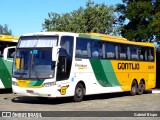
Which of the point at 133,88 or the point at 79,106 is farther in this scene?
the point at 133,88

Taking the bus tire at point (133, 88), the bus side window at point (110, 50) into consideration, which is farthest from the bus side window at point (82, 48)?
the bus tire at point (133, 88)

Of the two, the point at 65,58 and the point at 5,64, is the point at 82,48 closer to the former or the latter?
the point at 65,58

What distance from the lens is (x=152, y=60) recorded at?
86.9 ft

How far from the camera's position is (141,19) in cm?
3141

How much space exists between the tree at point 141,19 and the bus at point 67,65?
759 cm

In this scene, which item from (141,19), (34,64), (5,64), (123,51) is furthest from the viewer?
(141,19)

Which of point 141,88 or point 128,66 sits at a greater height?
point 128,66

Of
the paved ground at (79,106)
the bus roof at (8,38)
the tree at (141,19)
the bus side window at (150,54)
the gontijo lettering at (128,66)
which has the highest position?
the tree at (141,19)

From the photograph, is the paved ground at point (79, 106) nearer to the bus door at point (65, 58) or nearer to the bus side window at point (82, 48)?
the bus door at point (65, 58)

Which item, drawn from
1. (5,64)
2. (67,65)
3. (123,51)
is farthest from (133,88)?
(67,65)

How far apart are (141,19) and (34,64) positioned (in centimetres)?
1569

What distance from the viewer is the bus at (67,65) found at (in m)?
17.2

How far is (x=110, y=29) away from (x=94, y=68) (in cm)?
3107

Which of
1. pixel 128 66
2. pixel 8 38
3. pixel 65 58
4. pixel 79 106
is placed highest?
pixel 8 38
